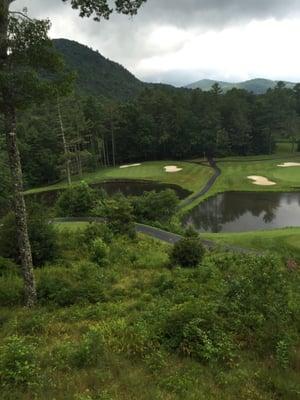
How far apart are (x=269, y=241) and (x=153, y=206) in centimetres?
925

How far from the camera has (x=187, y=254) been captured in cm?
1719

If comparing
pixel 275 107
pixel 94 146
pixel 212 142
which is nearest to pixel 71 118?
pixel 94 146

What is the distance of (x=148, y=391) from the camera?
712cm

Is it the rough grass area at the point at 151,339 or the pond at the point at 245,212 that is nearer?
the rough grass area at the point at 151,339

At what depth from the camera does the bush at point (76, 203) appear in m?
29.1

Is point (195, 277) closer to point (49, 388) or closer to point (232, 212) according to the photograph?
point (49, 388)

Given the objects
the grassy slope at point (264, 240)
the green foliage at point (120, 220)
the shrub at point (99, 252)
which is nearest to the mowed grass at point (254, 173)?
the grassy slope at point (264, 240)

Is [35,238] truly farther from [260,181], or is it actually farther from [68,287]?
[260,181]

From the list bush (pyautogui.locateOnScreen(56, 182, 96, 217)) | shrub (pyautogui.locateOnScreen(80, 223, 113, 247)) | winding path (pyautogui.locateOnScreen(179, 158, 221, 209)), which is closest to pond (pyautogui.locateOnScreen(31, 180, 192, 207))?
winding path (pyautogui.locateOnScreen(179, 158, 221, 209))

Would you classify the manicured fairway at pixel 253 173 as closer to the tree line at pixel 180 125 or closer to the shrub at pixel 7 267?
the tree line at pixel 180 125

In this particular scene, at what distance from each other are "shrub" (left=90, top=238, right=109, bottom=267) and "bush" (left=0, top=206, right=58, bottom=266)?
1768 mm

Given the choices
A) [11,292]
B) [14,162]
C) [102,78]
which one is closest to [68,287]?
[11,292]

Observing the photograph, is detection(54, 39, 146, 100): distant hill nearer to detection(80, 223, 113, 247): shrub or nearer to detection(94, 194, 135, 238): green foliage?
detection(94, 194, 135, 238): green foliage

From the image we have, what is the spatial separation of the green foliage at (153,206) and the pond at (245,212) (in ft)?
20.6
